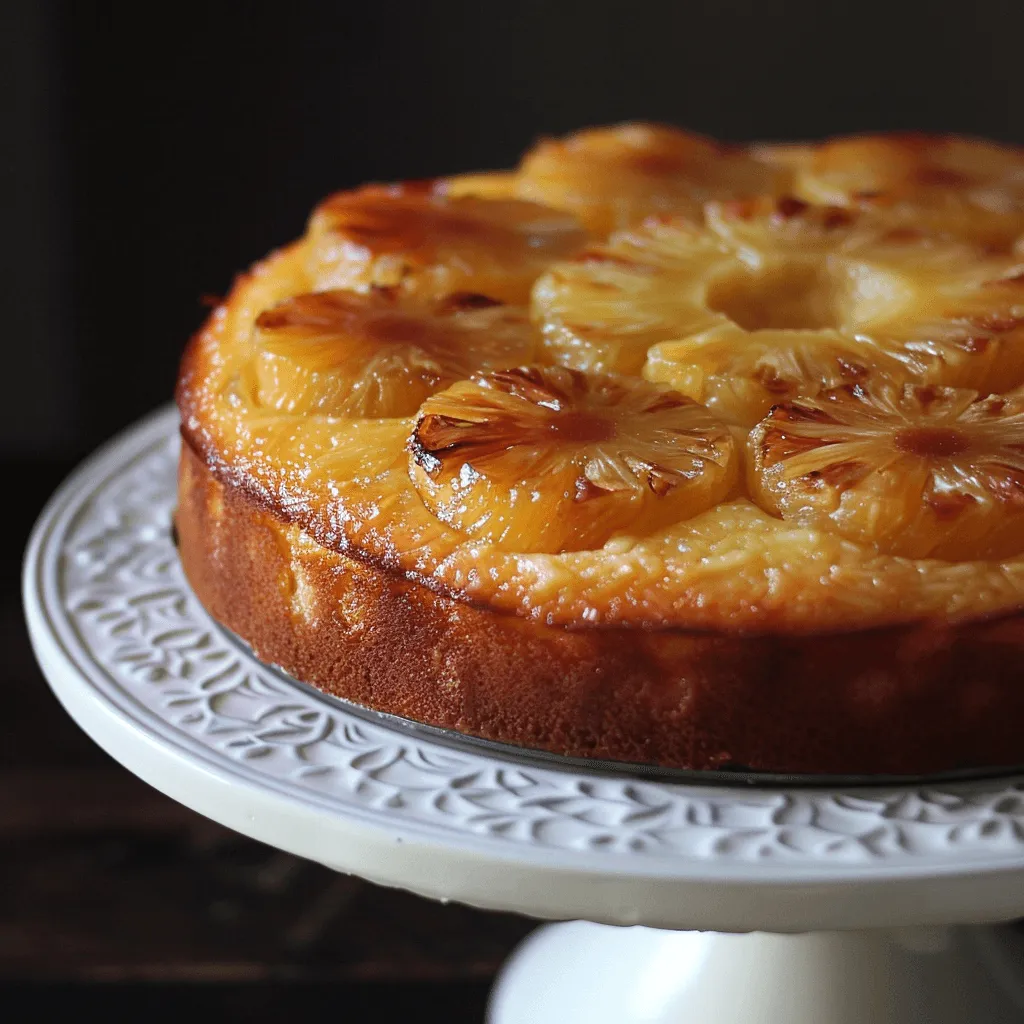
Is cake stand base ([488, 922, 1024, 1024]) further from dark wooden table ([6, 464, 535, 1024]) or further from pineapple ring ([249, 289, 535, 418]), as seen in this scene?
pineapple ring ([249, 289, 535, 418])

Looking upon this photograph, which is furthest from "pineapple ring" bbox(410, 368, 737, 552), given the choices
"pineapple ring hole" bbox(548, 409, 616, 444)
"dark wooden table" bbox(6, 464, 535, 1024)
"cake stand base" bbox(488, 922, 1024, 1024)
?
"dark wooden table" bbox(6, 464, 535, 1024)

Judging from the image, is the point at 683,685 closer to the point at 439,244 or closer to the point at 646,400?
the point at 646,400

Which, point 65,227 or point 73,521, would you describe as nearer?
point 73,521

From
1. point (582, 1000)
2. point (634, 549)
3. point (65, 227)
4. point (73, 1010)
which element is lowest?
point (73, 1010)

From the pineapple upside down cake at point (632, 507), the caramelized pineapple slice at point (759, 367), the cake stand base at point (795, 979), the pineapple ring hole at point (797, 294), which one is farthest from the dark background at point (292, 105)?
the caramelized pineapple slice at point (759, 367)

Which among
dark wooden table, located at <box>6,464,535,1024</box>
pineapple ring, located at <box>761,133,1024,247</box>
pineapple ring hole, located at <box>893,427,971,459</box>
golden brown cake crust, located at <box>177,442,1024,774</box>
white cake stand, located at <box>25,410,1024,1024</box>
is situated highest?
pineapple ring, located at <box>761,133,1024,247</box>

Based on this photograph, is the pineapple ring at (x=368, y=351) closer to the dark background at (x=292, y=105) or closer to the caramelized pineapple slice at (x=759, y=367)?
the caramelized pineapple slice at (x=759, y=367)

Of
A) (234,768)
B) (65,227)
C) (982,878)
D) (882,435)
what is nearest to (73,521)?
(234,768)

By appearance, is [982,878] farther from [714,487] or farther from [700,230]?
[700,230]

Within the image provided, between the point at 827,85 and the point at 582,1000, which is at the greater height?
the point at 827,85
